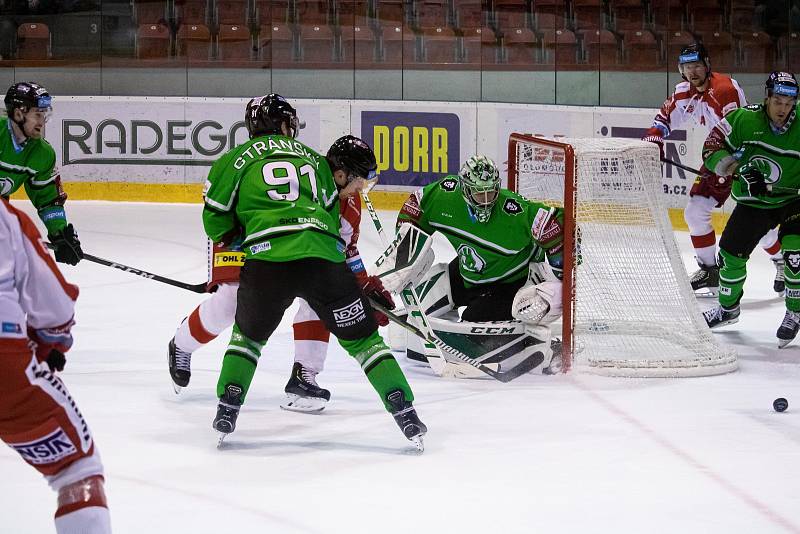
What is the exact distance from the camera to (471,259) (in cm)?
507

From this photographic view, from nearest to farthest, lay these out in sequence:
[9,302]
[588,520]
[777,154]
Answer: [9,302], [588,520], [777,154]

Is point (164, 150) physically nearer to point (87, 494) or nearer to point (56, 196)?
point (56, 196)

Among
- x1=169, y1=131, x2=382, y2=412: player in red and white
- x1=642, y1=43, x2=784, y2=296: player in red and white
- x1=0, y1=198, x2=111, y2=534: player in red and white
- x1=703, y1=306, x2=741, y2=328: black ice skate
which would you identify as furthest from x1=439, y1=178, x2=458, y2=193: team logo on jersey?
x1=0, y1=198, x2=111, y2=534: player in red and white

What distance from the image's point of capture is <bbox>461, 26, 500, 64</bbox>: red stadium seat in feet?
31.3

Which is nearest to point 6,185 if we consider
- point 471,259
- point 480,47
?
point 471,259

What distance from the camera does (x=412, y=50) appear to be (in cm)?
976

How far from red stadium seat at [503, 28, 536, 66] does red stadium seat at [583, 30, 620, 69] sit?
365 millimetres

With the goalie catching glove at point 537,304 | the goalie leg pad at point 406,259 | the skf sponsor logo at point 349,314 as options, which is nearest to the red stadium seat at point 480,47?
the goalie leg pad at point 406,259

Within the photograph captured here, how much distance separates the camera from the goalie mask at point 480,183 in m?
4.76

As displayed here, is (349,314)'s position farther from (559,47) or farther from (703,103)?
(559,47)

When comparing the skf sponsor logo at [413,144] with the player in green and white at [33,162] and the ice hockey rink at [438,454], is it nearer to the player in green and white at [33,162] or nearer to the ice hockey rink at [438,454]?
the ice hockey rink at [438,454]

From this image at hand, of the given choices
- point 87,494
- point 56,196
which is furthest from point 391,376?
point 56,196

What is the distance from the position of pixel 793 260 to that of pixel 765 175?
38cm

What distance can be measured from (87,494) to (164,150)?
24.7 ft
